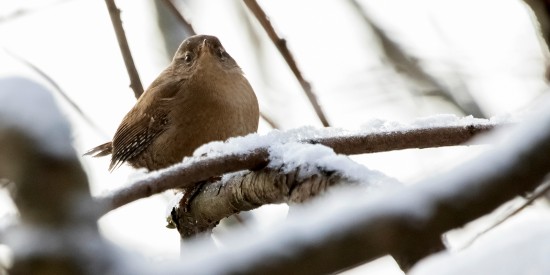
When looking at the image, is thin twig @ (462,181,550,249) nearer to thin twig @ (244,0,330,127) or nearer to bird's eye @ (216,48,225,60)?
thin twig @ (244,0,330,127)

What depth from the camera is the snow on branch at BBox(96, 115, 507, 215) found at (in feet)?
4.92

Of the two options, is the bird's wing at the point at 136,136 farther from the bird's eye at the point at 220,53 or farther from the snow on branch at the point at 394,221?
the snow on branch at the point at 394,221

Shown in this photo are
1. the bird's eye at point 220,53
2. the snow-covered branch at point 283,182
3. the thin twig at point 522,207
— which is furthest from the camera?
the bird's eye at point 220,53

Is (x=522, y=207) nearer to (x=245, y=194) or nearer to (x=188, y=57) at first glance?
(x=245, y=194)

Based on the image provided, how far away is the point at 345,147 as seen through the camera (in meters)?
1.62

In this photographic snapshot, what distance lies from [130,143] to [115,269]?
9.65 feet

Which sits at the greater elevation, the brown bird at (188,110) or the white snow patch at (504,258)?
the white snow patch at (504,258)

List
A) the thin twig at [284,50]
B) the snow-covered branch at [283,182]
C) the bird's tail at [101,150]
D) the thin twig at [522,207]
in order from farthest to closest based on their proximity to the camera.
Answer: the bird's tail at [101,150] < the thin twig at [284,50] < the snow-covered branch at [283,182] < the thin twig at [522,207]

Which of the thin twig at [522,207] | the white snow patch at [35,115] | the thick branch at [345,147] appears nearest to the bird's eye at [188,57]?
the thick branch at [345,147]

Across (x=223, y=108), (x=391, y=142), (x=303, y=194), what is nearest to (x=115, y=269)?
(x=303, y=194)

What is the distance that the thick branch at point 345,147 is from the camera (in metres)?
1.36

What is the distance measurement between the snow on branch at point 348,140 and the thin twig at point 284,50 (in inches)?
23.5

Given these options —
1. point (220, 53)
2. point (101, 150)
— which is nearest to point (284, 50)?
point (220, 53)

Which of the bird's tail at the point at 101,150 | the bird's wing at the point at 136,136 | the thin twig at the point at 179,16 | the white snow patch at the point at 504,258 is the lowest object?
the bird's tail at the point at 101,150
